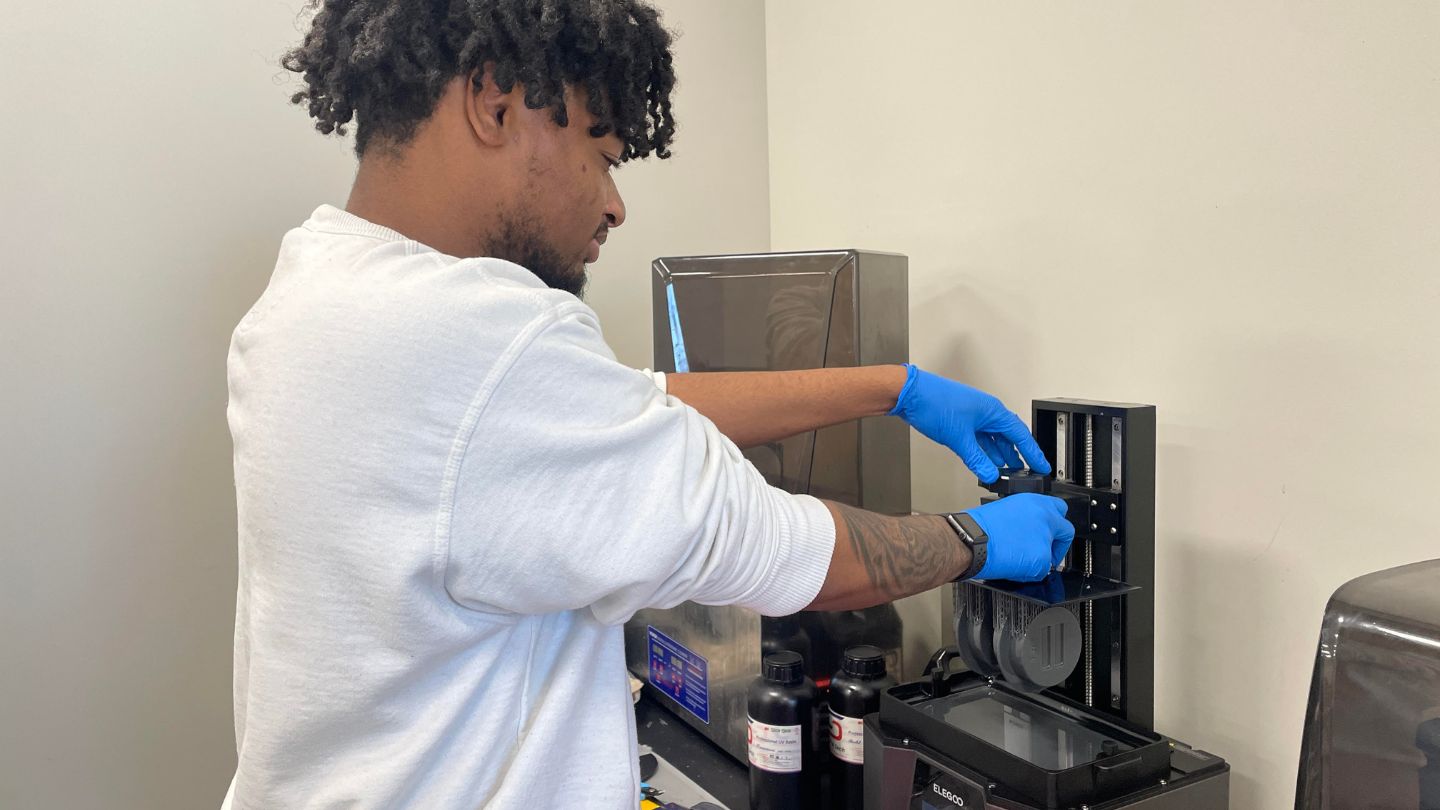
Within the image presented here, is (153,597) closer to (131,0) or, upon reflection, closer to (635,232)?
(131,0)

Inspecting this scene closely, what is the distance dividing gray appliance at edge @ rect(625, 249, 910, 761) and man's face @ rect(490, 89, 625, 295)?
1.58 ft

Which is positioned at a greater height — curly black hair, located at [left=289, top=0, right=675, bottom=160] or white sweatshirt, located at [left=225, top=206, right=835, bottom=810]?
curly black hair, located at [left=289, top=0, right=675, bottom=160]

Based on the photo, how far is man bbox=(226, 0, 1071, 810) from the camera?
2.28ft

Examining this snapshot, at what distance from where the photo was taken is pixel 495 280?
29.6 inches

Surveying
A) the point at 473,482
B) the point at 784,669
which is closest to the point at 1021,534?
the point at 784,669

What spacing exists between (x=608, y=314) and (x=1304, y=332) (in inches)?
47.3

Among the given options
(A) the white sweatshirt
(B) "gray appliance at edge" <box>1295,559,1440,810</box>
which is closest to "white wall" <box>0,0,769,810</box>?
(A) the white sweatshirt

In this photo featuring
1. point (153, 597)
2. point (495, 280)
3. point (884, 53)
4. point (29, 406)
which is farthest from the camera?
point (884, 53)

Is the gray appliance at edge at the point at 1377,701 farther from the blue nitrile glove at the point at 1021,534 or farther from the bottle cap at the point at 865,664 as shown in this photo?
the bottle cap at the point at 865,664

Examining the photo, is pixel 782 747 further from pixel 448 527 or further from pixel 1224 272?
pixel 1224 272

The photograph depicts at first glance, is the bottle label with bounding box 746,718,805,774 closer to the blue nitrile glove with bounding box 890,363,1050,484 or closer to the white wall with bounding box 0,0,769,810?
the blue nitrile glove with bounding box 890,363,1050,484

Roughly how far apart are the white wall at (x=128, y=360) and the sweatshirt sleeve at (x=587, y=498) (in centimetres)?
99

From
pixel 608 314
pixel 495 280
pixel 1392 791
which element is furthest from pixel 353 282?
pixel 608 314

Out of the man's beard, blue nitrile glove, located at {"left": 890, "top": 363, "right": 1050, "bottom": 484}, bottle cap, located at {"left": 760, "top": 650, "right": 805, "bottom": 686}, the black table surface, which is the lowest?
the black table surface
